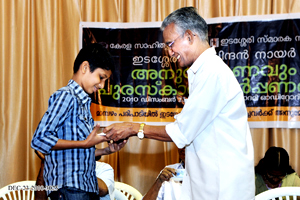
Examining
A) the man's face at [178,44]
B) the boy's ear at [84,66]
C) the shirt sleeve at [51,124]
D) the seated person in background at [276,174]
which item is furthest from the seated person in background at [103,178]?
the seated person in background at [276,174]

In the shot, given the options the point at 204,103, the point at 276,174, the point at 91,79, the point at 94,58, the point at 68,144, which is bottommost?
the point at 276,174

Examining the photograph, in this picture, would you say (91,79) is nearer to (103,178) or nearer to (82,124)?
(82,124)

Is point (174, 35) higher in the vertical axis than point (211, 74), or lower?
higher

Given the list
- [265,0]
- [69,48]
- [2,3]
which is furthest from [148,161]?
[2,3]

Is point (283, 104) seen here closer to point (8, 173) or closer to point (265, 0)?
point (265, 0)

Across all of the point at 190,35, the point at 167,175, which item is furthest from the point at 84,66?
the point at 167,175

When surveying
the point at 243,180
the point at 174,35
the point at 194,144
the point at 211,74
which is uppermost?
the point at 174,35

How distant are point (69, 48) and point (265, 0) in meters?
2.32

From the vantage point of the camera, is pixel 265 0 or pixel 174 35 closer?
pixel 174 35

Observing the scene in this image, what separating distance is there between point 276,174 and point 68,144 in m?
2.35

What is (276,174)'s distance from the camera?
3207mm

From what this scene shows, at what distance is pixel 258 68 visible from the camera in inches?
145

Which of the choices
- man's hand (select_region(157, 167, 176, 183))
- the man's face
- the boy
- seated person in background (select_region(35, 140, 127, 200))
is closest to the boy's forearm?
the boy

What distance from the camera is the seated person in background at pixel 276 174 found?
3.19 m
